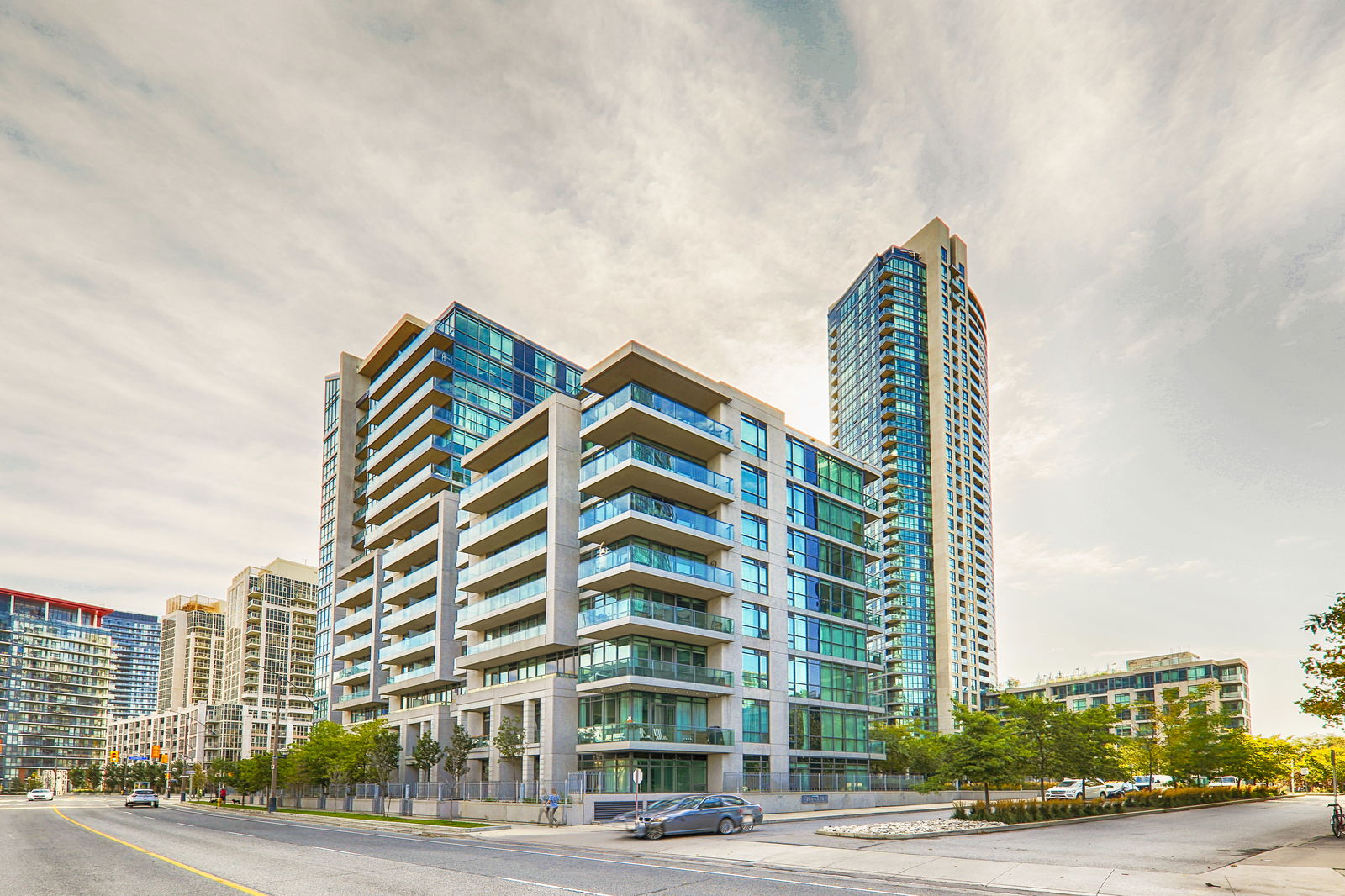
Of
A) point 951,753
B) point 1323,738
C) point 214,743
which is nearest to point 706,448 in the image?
point 951,753

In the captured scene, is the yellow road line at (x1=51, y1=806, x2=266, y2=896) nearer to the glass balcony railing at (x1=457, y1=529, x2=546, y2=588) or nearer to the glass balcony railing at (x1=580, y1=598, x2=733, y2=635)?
the glass balcony railing at (x1=580, y1=598, x2=733, y2=635)

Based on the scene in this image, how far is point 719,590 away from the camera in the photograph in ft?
169

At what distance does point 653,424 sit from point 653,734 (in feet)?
55.3

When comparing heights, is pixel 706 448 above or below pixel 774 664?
above

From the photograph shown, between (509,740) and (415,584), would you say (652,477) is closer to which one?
(509,740)

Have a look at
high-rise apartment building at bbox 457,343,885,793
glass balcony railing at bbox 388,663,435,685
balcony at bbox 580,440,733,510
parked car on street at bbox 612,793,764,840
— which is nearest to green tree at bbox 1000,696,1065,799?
parked car on street at bbox 612,793,764,840

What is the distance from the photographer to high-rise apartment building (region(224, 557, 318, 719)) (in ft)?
589

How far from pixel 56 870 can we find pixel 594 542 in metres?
33.1

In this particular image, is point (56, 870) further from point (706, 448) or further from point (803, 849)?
point (706, 448)

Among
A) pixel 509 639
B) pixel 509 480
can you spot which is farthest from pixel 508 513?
pixel 509 639

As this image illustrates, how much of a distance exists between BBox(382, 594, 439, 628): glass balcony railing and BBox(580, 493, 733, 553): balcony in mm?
20193

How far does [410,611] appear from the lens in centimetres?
6888

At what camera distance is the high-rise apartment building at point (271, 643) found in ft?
589

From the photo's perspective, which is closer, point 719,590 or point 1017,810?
point 1017,810
